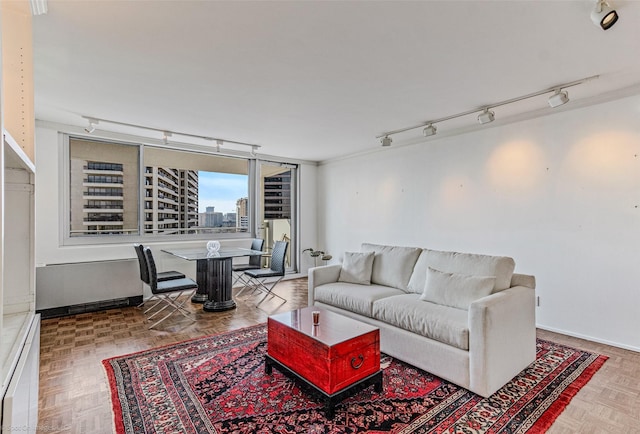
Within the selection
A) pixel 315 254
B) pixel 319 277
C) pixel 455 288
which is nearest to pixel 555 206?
pixel 455 288

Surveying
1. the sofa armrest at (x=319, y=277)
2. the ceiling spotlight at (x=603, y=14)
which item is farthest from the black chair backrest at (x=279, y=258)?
the ceiling spotlight at (x=603, y=14)

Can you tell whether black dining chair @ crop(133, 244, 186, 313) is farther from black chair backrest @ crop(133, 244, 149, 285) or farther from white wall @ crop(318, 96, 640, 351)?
white wall @ crop(318, 96, 640, 351)

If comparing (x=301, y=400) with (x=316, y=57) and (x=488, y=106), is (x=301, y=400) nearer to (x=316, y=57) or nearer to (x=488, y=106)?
(x=316, y=57)

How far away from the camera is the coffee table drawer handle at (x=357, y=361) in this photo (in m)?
2.16

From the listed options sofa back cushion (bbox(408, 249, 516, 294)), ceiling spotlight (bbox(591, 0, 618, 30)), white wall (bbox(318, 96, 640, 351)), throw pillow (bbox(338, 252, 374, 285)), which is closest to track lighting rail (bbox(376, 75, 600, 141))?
white wall (bbox(318, 96, 640, 351))

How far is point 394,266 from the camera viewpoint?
12.0 ft

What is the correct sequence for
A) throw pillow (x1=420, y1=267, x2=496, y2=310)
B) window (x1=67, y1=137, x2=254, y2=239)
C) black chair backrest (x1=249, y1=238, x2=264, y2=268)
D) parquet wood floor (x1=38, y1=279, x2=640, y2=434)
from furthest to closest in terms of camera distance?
black chair backrest (x1=249, y1=238, x2=264, y2=268), window (x1=67, y1=137, x2=254, y2=239), throw pillow (x1=420, y1=267, x2=496, y2=310), parquet wood floor (x1=38, y1=279, x2=640, y2=434)

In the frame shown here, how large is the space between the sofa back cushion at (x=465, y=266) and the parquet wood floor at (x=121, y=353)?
0.94m

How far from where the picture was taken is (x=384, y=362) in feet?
9.09

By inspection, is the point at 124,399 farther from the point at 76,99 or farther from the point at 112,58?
the point at 76,99

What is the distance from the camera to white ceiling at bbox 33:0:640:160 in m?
1.89

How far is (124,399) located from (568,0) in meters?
3.70

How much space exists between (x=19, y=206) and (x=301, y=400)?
79.7 inches

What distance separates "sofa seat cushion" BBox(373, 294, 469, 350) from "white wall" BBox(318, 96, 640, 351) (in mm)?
1677
